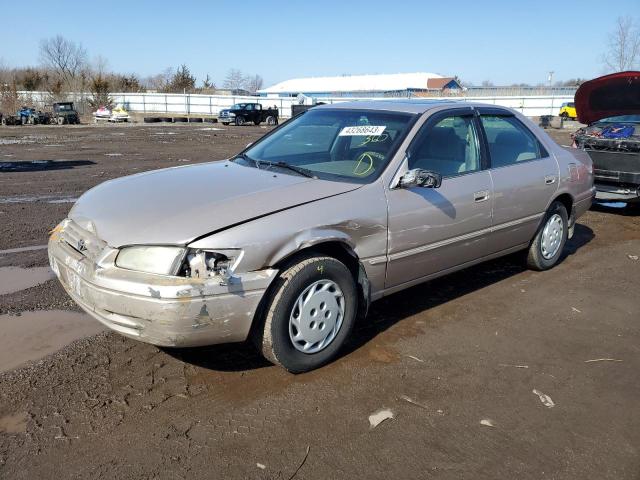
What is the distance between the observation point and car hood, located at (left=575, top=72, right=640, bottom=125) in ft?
25.8

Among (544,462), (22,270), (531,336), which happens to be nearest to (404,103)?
(531,336)

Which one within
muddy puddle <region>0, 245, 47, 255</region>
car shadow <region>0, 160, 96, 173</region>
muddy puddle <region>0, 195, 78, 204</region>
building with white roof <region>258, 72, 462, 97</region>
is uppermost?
building with white roof <region>258, 72, 462, 97</region>

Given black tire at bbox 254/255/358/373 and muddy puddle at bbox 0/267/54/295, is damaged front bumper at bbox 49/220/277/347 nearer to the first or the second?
black tire at bbox 254/255/358/373

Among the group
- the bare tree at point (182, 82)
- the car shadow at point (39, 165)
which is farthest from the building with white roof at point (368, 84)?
the car shadow at point (39, 165)

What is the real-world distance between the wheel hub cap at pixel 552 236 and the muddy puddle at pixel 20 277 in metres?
4.58

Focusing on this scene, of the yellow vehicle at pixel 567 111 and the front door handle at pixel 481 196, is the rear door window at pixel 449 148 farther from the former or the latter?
the yellow vehicle at pixel 567 111

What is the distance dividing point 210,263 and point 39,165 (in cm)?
1155

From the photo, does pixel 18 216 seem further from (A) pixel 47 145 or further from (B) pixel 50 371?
(A) pixel 47 145

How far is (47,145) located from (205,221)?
17.8 metres

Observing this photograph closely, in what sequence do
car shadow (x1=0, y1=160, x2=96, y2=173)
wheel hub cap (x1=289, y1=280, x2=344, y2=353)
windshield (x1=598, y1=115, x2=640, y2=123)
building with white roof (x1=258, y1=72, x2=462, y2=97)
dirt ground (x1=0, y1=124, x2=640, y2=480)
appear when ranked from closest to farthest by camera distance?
dirt ground (x1=0, y1=124, x2=640, y2=480)
wheel hub cap (x1=289, y1=280, x2=344, y2=353)
windshield (x1=598, y1=115, x2=640, y2=123)
car shadow (x1=0, y1=160, x2=96, y2=173)
building with white roof (x1=258, y1=72, x2=462, y2=97)

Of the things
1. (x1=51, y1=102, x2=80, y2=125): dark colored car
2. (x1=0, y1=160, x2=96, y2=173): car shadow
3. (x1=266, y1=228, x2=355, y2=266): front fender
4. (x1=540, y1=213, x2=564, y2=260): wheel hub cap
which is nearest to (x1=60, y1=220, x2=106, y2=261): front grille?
(x1=266, y1=228, x2=355, y2=266): front fender

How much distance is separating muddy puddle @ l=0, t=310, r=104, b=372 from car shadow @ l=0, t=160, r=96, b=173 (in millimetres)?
8926

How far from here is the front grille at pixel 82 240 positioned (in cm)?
304

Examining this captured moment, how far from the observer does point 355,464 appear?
2506 millimetres
